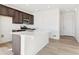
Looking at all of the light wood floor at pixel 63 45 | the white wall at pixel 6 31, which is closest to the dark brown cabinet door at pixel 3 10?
the white wall at pixel 6 31

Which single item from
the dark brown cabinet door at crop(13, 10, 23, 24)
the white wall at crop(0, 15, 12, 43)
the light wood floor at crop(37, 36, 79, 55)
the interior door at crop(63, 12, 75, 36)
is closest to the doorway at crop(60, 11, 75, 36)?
the interior door at crop(63, 12, 75, 36)

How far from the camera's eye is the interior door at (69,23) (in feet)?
7.39

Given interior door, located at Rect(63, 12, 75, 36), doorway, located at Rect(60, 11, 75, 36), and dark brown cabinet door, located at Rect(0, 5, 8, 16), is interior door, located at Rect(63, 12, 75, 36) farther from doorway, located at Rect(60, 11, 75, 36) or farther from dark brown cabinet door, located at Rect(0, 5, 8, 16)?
dark brown cabinet door, located at Rect(0, 5, 8, 16)

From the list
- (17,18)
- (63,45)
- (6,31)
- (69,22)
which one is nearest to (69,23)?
(69,22)

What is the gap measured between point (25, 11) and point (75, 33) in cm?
122

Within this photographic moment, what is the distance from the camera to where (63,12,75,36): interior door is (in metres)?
2.25

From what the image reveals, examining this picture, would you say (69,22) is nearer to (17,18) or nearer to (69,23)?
(69,23)

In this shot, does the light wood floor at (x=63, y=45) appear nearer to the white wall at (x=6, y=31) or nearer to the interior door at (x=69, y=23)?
the interior door at (x=69, y=23)

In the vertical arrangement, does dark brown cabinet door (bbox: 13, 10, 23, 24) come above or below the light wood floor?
above

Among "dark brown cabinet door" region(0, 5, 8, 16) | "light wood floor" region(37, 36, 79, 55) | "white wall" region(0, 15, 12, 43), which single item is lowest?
"light wood floor" region(37, 36, 79, 55)

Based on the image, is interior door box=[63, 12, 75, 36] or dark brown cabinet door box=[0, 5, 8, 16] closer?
dark brown cabinet door box=[0, 5, 8, 16]

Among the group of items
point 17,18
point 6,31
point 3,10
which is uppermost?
point 3,10

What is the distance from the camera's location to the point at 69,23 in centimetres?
233
